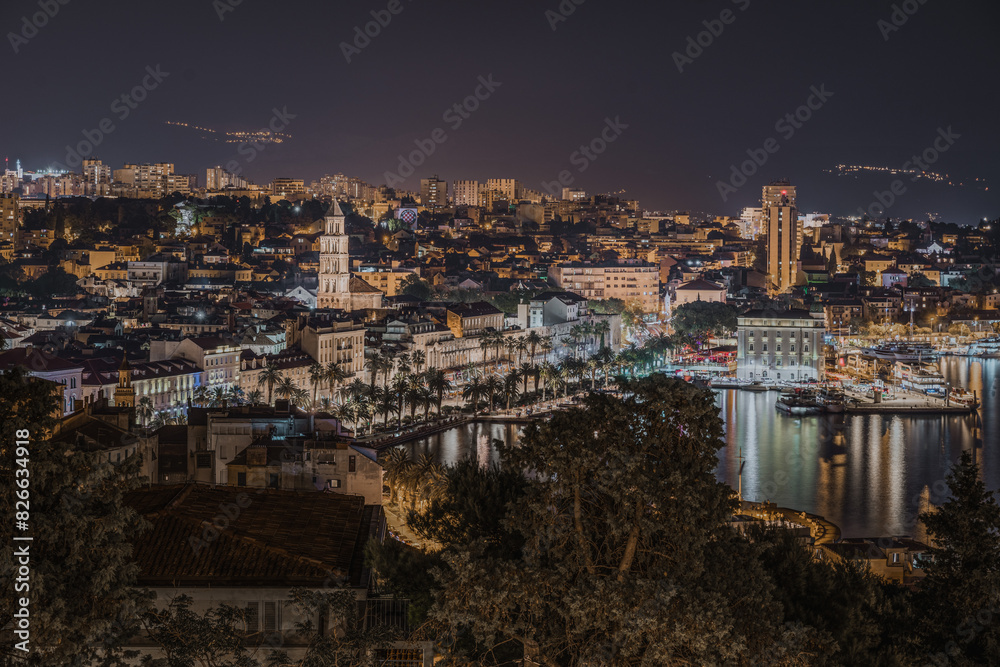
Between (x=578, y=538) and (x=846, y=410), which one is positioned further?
(x=846, y=410)

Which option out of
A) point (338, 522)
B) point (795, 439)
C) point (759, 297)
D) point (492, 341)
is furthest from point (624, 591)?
point (759, 297)

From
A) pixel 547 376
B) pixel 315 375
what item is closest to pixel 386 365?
pixel 315 375

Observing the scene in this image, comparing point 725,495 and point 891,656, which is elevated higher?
point 725,495

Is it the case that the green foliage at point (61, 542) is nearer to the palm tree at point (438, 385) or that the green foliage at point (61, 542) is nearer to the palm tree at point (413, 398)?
the palm tree at point (413, 398)

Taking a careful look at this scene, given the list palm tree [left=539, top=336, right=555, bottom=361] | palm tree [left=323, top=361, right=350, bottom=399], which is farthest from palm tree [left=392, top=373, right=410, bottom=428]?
palm tree [left=539, top=336, right=555, bottom=361]

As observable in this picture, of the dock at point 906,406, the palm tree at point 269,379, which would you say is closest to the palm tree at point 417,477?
the palm tree at point 269,379

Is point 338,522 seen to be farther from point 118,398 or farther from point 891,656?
point 118,398
